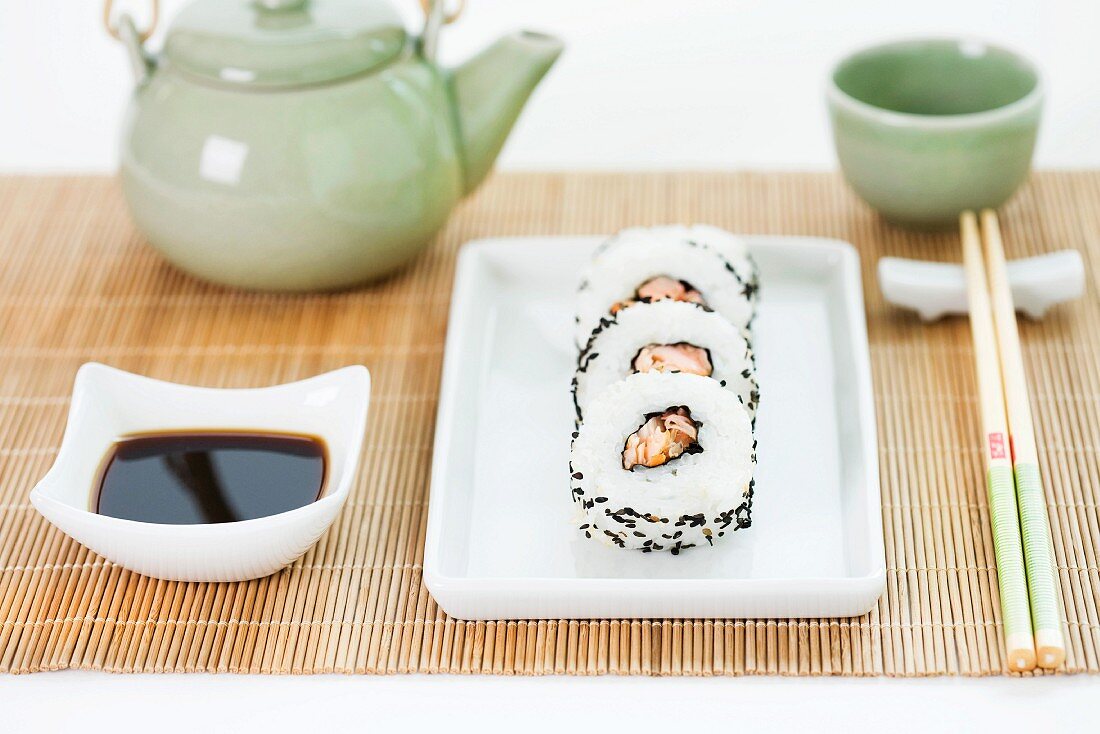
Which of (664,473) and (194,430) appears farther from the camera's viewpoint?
(194,430)

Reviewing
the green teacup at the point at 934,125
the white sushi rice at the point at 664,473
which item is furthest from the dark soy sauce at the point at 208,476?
the green teacup at the point at 934,125

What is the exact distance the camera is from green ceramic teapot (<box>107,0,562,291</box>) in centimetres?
154

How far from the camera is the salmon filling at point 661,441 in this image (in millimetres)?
1248

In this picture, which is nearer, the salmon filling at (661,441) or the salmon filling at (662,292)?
the salmon filling at (661,441)

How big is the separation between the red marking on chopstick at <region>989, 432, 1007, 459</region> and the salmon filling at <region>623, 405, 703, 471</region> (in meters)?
0.32

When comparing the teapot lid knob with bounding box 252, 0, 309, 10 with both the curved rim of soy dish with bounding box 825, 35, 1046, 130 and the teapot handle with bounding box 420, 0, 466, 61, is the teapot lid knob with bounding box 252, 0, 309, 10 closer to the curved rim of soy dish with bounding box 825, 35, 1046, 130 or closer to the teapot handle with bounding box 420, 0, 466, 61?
the teapot handle with bounding box 420, 0, 466, 61

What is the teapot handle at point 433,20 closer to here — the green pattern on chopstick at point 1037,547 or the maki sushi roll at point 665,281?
the maki sushi roll at point 665,281

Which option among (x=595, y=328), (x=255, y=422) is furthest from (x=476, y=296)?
(x=255, y=422)

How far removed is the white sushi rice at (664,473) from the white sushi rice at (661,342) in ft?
0.36

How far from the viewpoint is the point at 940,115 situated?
6.07 feet

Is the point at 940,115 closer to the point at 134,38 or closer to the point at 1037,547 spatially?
the point at 1037,547

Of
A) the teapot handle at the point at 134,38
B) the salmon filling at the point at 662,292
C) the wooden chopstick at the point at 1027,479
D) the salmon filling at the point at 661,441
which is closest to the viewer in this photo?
the wooden chopstick at the point at 1027,479

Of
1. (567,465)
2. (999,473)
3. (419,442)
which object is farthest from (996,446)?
(419,442)

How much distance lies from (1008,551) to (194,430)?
33.3 inches
